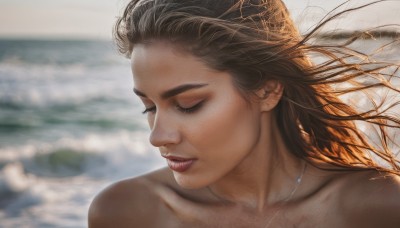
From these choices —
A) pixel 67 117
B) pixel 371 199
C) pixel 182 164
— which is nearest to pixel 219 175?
pixel 182 164

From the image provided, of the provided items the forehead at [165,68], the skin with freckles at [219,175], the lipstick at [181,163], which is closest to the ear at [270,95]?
the skin with freckles at [219,175]

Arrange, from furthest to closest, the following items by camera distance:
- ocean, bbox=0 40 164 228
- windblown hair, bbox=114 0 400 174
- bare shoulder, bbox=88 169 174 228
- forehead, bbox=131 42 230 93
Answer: ocean, bbox=0 40 164 228 < bare shoulder, bbox=88 169 174 228 < windblown hair, bbox=114 0 400 174 < forehead, bbox=131 42 230 93

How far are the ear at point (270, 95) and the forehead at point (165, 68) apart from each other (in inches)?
11.5

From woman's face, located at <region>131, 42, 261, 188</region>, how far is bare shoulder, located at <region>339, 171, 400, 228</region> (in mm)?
671

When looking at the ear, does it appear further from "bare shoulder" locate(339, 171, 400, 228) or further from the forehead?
"bare shoulder" locate(339, 171, 400, 228)

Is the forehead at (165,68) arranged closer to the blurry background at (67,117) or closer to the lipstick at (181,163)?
the lipstick at (181,163)

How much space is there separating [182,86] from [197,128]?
181 mm

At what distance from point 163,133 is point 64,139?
724 centimetres

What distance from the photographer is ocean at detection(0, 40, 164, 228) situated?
6434 millimetres

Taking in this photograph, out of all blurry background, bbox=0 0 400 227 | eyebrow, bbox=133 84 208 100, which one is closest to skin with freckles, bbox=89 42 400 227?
eyebrow, bbox=133 84 208 100

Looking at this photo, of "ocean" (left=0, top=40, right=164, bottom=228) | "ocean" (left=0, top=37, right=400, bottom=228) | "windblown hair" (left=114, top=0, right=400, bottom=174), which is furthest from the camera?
"ocean" (left=0, top=40, right=164, bottom=228)

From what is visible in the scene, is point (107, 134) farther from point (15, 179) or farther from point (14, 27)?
Answer: point (14, 27)

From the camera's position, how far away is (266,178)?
317cm

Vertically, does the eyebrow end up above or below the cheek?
above
